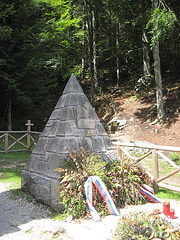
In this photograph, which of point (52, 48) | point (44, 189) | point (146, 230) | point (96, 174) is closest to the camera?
point (146, 230)

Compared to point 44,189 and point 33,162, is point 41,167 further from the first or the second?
point 44,189

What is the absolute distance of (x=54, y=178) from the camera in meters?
3.57

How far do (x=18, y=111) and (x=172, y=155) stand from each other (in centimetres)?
1087

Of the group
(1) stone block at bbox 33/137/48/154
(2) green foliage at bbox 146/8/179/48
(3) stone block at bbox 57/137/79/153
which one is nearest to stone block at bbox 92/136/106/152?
(3) stone block at bbox 57/137/79/153

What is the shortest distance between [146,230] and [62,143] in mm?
1964

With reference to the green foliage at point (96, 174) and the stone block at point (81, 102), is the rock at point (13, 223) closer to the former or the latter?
the green foliage at point (96, 174)

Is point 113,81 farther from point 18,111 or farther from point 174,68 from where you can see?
point 18,111

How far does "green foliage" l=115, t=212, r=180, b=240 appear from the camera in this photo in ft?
7.83

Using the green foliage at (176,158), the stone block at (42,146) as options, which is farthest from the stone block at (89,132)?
the green foliage at (176,158)

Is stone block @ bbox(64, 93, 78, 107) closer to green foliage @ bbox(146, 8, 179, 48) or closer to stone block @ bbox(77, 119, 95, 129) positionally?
stone block @ bbox(77, 119, 95, 129)

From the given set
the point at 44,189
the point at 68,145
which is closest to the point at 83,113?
the point at 68,145

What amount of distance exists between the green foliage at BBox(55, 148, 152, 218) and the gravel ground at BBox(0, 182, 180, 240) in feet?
0.55

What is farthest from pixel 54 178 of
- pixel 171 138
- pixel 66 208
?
pixel 171 138

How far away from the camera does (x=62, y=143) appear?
3768mm
